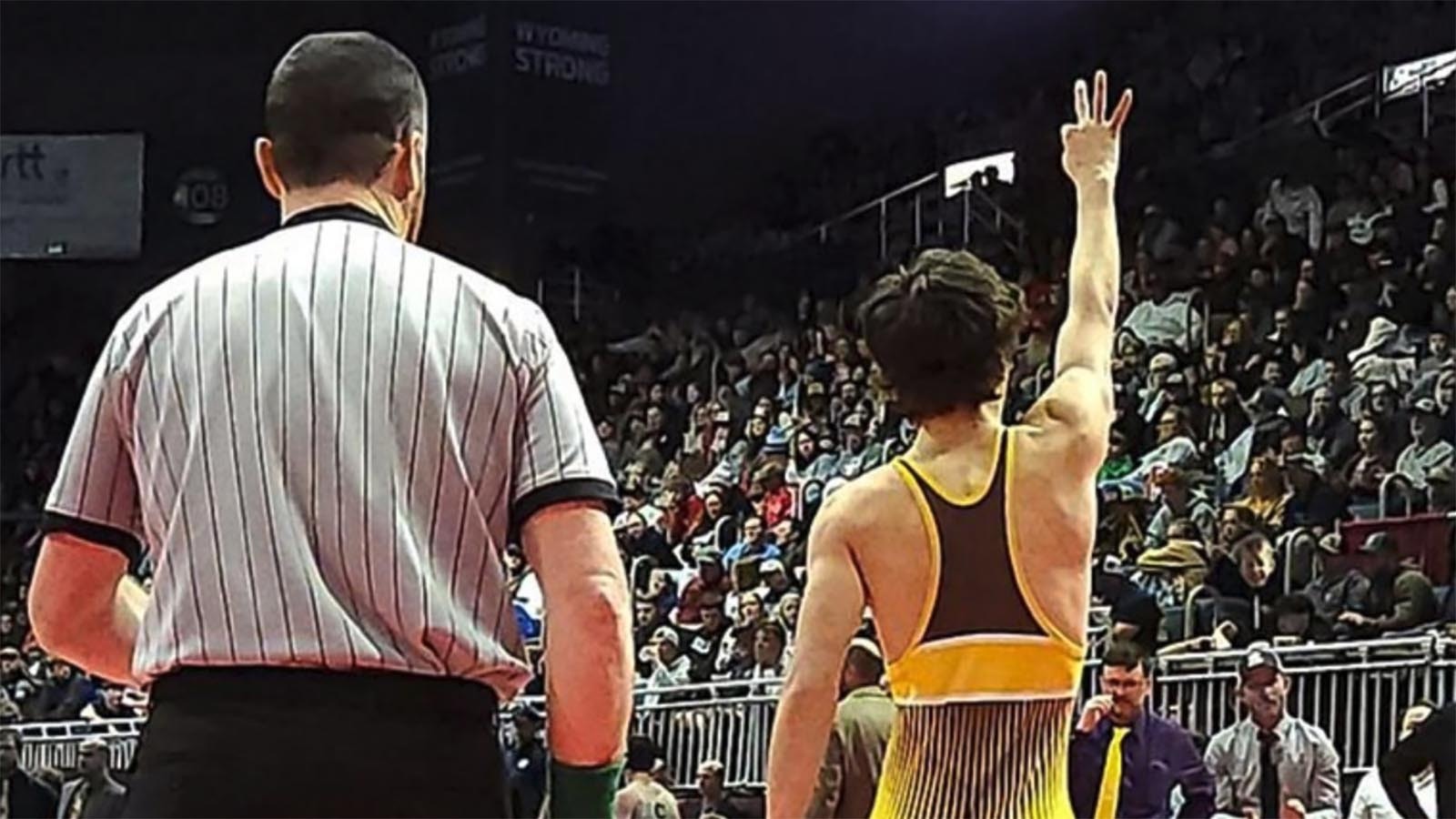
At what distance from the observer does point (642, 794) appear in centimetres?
1033

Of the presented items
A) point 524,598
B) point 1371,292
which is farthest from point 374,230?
point 1371,292

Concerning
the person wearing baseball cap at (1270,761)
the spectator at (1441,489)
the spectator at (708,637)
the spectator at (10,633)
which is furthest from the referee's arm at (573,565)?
the spectator at (10,633)

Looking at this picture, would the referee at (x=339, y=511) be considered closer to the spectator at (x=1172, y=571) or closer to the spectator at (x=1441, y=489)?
the spectator at (x=1172, y=571)

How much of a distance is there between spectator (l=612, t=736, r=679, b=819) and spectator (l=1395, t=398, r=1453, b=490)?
3964 mm

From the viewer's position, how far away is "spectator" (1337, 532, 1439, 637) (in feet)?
33.1

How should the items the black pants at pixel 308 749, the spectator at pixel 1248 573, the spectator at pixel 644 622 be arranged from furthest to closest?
the spectator at pixel 644 622, the spectator at pixel 1248 573, the black pants at pixel 308 749

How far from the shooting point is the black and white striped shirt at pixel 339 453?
7.26ft

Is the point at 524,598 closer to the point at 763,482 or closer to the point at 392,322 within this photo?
the point at 763,482

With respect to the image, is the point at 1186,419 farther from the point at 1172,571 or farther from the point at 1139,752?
the point at 1139,752

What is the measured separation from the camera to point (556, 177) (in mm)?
20766

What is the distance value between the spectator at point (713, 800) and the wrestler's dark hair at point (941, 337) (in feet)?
26.9

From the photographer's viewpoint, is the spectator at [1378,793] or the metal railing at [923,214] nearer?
the spectator at [1378,793]

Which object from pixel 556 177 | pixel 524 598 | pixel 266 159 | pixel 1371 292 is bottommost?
pixel 524 598

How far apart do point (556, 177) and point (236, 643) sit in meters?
18.7
